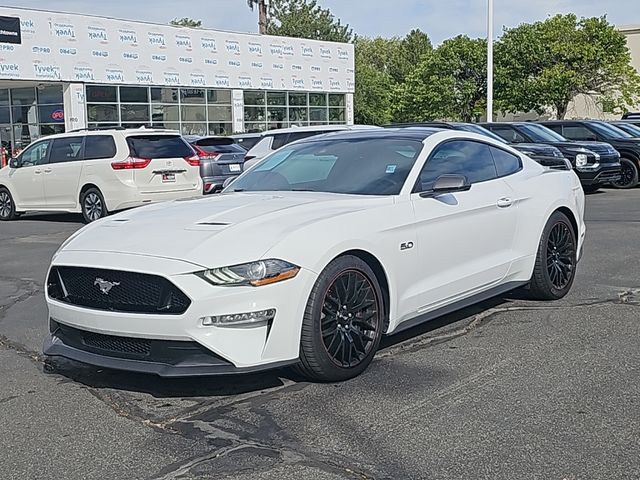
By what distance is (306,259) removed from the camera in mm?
4988

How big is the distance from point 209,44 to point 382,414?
32.3 m

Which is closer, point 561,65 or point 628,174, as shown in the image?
point 628,174

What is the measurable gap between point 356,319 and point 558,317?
7.56 ft

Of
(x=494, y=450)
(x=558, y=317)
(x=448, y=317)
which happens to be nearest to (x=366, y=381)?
(x=494, y=450)

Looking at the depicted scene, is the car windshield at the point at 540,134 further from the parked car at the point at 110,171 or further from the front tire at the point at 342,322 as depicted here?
the front tire at the point at 342,322

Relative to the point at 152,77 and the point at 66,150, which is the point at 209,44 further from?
the point at 66,150

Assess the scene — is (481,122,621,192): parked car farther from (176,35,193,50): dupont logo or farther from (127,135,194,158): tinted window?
(176,35,193,50): dupont logo

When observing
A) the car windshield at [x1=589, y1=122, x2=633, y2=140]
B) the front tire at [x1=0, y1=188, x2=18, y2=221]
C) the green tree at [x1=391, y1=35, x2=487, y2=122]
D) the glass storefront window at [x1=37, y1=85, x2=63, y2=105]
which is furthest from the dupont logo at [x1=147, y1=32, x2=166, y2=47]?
the green tree at [x1=391, y1=35, x2=487, y2=122]

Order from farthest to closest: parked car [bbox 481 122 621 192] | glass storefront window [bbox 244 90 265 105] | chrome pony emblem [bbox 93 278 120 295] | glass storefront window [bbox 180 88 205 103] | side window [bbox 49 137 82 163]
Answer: glass storefront window [bbox 244 90 265 105], glass storefront window [bbox 180 88 205 103], parked car [bbox 481 122 621 192], side window [bbox 49 137 82 163], chrome pony emblem [bbox 93 278 120 295]

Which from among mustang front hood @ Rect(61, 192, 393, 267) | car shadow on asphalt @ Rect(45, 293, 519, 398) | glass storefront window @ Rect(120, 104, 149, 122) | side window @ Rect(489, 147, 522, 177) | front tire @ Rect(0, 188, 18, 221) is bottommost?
car shadow on asphalt @ Rect(45, 293, 519, 398)

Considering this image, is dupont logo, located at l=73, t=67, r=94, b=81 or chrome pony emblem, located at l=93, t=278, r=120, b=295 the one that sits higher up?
dupont logo, located at l=73, t=67, r=94, b=81

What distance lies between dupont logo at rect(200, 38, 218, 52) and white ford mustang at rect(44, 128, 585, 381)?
95.8ft

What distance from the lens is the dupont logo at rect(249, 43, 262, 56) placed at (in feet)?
122

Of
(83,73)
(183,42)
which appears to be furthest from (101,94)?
(183,42)
